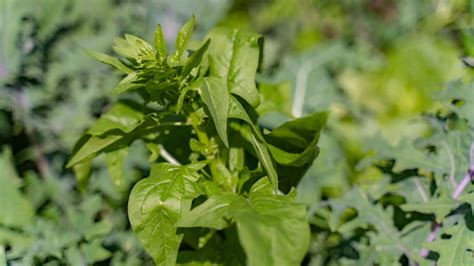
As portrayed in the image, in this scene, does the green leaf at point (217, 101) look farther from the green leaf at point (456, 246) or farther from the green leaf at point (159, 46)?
the green leaf at point (456, 246)

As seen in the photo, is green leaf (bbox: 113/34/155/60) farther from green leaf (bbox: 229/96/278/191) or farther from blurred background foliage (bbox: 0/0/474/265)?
blurred background foliage (bbox: 0/0/474/265)

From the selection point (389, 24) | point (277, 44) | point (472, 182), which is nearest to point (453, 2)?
point (389, 24)

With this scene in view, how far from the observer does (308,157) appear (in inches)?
36.5

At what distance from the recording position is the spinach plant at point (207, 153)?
2.65 ft

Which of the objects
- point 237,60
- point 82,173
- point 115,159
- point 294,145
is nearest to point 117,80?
point 82,173

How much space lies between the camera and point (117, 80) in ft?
5.39

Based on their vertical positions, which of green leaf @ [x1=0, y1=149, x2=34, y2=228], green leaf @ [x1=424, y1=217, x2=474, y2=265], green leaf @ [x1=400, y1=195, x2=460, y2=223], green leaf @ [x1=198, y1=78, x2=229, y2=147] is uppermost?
green leaf @ [x1=198, y1=78, x2=229, y2=147]

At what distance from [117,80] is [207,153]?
73 centimetres

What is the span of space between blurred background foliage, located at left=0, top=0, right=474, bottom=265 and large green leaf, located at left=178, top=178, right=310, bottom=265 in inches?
12.2

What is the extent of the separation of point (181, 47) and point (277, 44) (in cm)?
137

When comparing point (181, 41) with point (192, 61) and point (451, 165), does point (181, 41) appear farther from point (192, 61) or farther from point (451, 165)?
point (451, 165)

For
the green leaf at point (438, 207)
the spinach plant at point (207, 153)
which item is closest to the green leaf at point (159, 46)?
the spinach plant at point (207, 153)

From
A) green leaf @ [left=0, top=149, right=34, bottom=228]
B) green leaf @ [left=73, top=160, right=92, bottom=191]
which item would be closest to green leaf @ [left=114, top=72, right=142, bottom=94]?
green leaf @ [left=73, top=160, right=92, bottom=191]

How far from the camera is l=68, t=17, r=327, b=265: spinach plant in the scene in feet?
2.65
